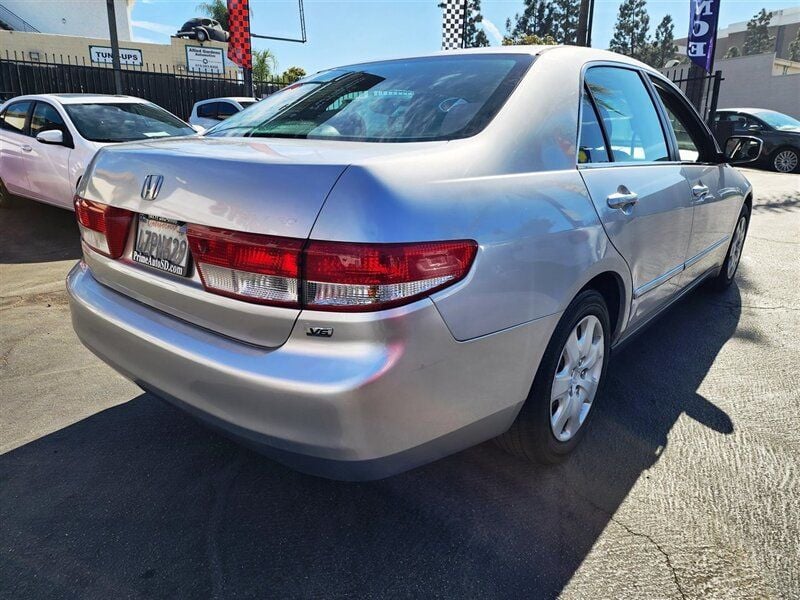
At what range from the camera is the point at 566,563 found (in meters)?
1.95

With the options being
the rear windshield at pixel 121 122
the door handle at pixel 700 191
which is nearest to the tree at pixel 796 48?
the rear windshield at pixel 121 122

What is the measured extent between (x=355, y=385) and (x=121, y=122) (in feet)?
20.9

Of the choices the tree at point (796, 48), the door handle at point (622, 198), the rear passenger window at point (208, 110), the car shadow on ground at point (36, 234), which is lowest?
the car shadow on ground at point (36, 234)

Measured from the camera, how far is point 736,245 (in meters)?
4.70

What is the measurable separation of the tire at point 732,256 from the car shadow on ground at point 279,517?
2107mm

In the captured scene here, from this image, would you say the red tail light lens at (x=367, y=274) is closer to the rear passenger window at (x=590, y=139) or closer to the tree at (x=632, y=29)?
the rear passenger window at (x=590, y=139)

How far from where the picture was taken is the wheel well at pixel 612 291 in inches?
94.8

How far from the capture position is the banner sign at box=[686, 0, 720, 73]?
1278 centimetres

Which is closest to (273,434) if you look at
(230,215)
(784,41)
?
(230,215)

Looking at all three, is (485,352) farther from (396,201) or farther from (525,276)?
(396,201)

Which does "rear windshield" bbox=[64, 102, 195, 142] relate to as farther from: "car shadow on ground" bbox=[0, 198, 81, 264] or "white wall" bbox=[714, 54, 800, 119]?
"white wall" bbox=[714, 54, 800, 119]

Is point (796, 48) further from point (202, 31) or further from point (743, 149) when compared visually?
point (743, 149)

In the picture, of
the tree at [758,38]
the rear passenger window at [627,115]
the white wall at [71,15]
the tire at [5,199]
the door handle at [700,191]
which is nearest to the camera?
the rear passenger window at [627,115]

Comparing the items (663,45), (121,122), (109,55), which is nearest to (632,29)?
(663,45)
